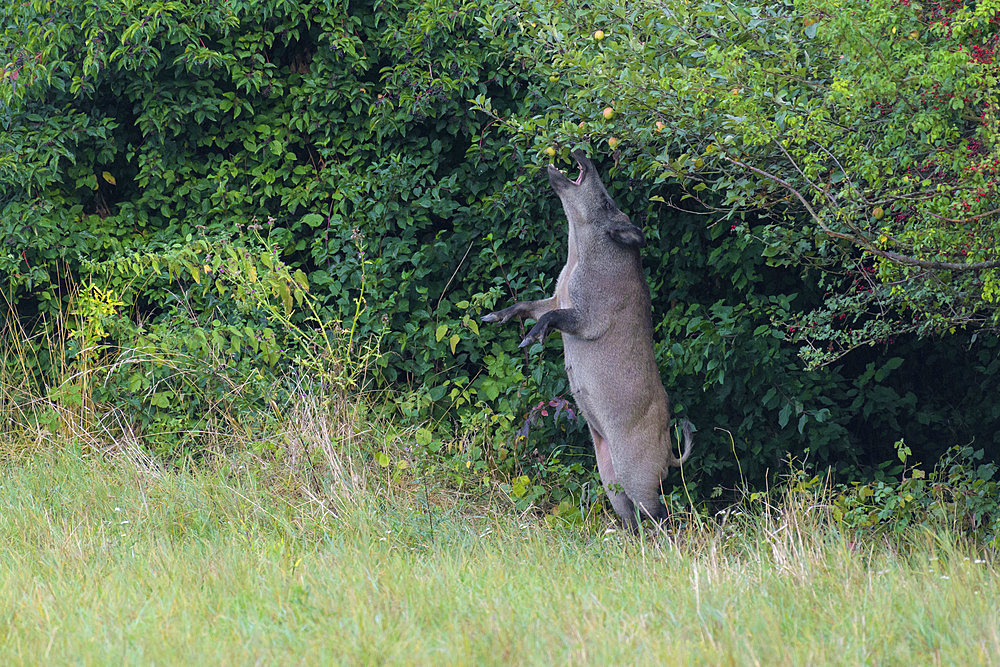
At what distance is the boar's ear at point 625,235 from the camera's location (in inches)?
195

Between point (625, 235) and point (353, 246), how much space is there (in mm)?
2554

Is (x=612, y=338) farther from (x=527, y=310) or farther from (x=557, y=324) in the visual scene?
(x=527, y=310)

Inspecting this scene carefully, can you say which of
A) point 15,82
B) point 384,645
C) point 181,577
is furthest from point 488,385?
point 15,82

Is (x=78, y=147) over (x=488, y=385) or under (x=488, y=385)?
over

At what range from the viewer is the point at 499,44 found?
6.21 m

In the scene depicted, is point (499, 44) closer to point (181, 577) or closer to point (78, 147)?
point (78, 147)

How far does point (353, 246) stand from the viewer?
6926mm

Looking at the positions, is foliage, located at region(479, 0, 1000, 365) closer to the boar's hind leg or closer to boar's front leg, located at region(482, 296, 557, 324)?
boar's front leg, located at region(482, 296, 557, 324)

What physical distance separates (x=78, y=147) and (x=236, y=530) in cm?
367

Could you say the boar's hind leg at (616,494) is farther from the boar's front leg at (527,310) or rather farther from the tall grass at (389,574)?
the boar's front leg at (527,310)

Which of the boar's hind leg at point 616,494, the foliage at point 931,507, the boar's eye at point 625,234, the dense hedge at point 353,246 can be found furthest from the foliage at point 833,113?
the boar's hind leg at point 616,494

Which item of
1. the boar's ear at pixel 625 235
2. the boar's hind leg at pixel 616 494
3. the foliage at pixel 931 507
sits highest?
the boar's ear at pixel 625 235

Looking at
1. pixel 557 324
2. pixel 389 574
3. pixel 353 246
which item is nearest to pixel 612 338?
pixel 557 324

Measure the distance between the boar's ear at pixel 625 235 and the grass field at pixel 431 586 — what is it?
1.43m
